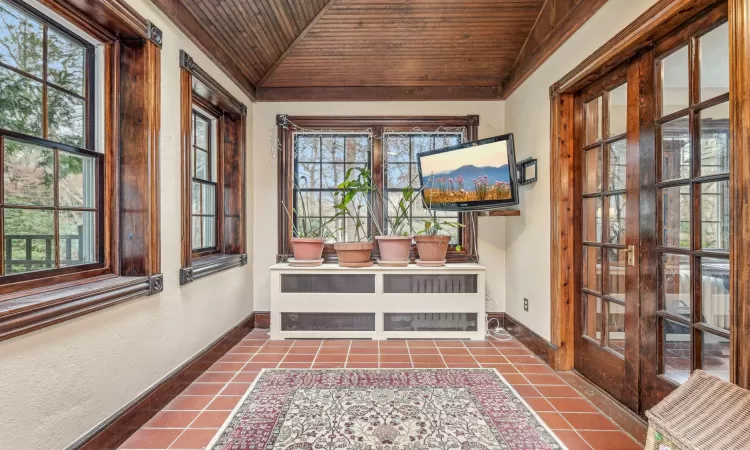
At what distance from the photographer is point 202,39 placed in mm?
2643

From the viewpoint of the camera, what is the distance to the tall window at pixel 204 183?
2998 millimetres

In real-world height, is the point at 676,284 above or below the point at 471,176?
below

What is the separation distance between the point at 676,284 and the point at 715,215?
0.39 metres

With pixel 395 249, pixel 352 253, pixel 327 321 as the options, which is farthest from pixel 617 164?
pixel 327 321

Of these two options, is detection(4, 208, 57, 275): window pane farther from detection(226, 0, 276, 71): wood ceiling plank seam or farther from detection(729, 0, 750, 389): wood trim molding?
detection(729, 0, 750, 389): wood trim molding

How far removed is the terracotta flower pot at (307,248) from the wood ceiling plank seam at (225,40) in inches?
64.9

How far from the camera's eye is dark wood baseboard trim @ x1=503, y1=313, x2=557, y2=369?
272 cm

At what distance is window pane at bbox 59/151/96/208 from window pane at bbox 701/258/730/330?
9.76ft

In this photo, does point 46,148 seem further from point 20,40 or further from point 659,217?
point 659,217

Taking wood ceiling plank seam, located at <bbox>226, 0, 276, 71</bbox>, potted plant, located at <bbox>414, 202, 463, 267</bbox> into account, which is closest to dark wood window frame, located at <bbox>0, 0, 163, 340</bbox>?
wood ceiling plank seam, located at <bbox>226, 0, 276, 71</bbox>

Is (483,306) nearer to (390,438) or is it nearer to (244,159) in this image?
(390,438)

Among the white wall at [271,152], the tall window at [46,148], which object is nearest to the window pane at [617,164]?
the white wall at [271,152]

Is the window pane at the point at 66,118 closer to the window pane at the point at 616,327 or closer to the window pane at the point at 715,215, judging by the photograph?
the window pane at the point at 715,215

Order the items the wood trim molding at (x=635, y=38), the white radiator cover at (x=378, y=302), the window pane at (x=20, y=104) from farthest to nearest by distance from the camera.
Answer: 1. the white radiator cover at (x=378, y=302)
2. the wood trim molding at (x=635, y=38)
3. the window pane at (x=20, y=104)
